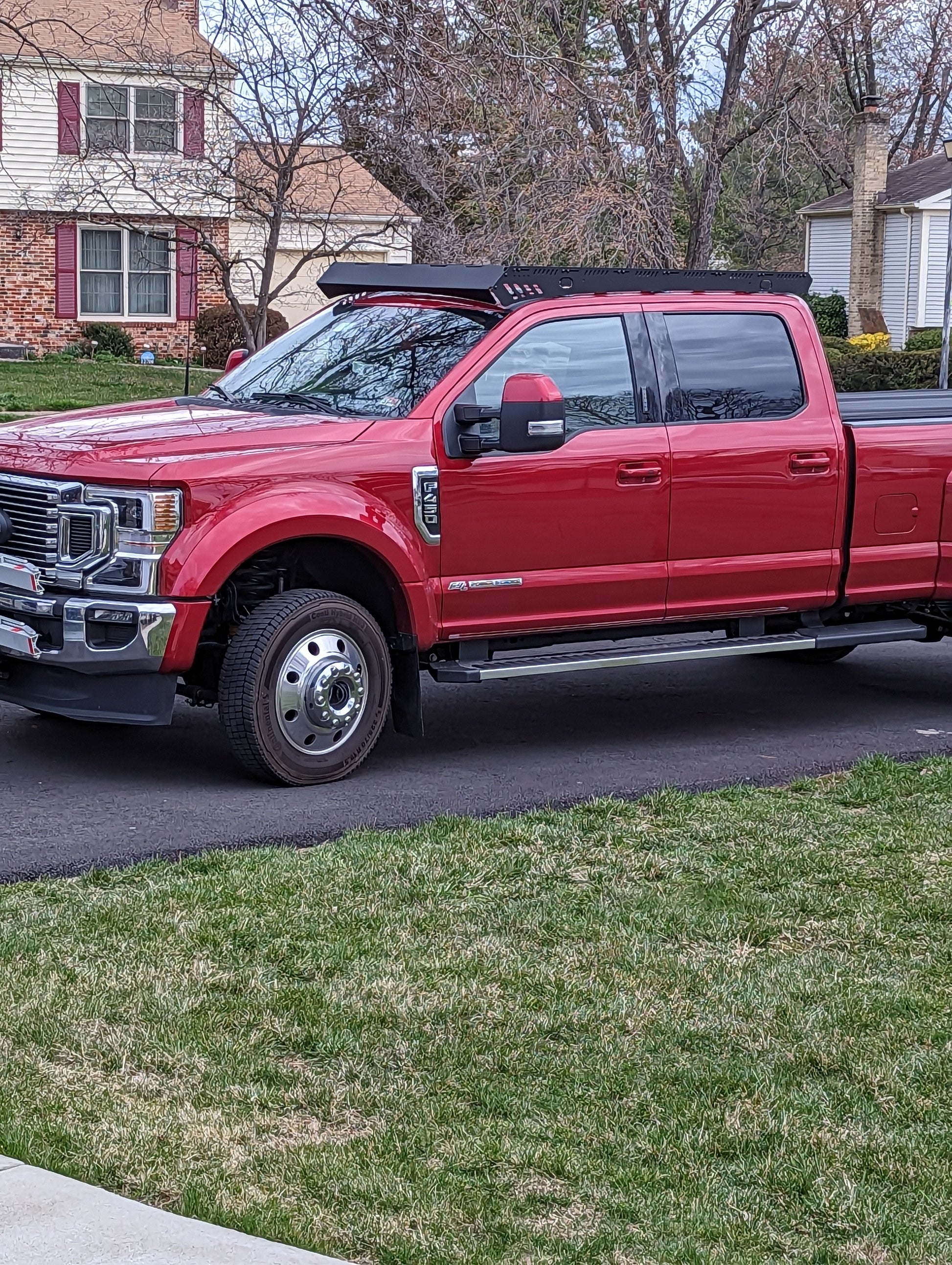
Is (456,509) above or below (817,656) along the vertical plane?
above

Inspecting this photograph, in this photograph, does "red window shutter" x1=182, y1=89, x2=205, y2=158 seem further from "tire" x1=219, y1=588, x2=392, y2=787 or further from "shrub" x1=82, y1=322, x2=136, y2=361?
"shrub" x1=82, y1=322, x2=136, y2=361

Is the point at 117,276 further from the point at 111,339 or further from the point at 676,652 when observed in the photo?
the point at 676,652

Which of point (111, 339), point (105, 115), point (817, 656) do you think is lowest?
point (817, 656)

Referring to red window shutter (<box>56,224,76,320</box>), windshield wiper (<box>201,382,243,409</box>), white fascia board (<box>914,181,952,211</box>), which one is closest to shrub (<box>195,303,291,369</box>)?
red window shutter (<box>56,224,76,320</box>)

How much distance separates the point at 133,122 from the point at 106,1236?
18.1m

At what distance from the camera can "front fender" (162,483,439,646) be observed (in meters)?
6.86

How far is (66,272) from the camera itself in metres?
34.9

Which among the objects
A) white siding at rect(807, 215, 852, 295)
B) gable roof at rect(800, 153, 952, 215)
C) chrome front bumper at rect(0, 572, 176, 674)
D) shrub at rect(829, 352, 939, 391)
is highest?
gable roof at rect(800, 153, 952, 215)

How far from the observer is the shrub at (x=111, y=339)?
114 ft

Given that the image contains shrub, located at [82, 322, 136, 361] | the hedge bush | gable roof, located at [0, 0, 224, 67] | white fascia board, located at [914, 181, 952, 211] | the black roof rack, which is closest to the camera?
the black roof rack

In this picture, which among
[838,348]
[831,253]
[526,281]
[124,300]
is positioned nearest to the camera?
[526,281]

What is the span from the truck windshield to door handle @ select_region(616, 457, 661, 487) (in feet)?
2.89

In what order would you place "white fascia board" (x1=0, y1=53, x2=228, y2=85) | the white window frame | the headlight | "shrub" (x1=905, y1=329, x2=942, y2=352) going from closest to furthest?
the headlight < "white fascia board" (x1=0, y1=53, x2=228, y2=85) < the white window frame < "shrub" (x1=905, y1=329, x2=942, y2=352)

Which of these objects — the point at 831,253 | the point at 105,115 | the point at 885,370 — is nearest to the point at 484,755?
the point at 105,115
